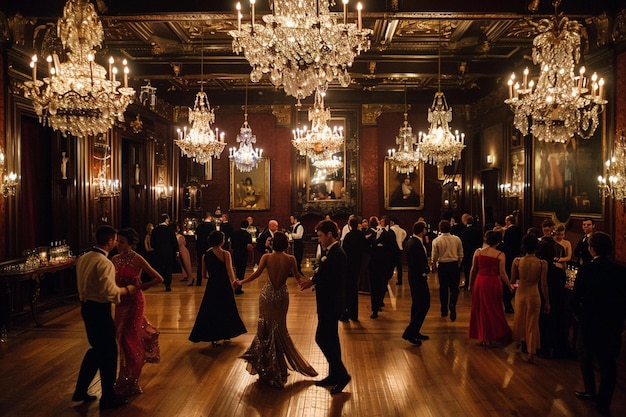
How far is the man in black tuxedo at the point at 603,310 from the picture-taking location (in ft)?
14.5

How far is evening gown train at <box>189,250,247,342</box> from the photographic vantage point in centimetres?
653

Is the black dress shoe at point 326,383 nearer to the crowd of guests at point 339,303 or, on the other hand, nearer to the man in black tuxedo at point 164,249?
the crowd of guests at point 339,303

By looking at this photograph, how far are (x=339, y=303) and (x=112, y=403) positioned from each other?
7.34 feet

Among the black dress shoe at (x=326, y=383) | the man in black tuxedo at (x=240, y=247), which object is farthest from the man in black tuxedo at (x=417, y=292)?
the man in black tuxedo at (x=240, y=247)

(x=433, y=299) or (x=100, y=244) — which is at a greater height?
(x=100, y=244)

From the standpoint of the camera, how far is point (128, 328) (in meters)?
5.02

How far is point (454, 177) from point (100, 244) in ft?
41.7

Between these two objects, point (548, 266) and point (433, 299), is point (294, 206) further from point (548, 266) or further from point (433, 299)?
point (548, 266)

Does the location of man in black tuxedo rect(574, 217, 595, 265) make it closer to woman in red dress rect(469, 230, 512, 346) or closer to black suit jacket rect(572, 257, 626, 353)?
woman in red dress rect(469, 230, 512, 346)

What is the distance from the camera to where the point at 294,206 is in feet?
51.5


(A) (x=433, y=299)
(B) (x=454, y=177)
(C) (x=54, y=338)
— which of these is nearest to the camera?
(C) (x=54, y=338)

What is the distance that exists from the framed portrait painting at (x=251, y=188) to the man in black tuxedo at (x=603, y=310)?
39.3 feet

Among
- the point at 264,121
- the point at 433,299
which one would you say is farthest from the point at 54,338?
the point at 264,121

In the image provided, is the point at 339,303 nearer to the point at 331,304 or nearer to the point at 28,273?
the point at 331,304
